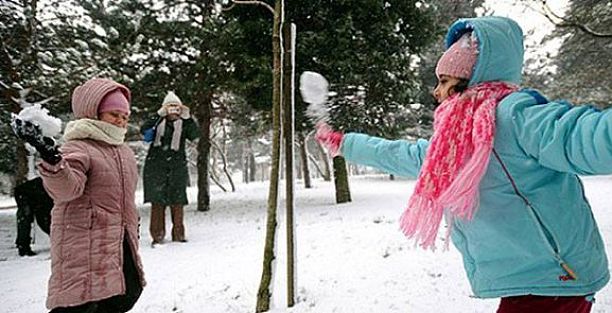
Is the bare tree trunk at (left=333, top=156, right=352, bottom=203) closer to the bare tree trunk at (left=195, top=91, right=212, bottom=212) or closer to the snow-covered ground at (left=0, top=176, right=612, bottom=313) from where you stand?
the snow-covered ground at (left=0, top=176, right=612, bottom=313)

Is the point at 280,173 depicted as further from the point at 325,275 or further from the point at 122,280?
the point at 122,280

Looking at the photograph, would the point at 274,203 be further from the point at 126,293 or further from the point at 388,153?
the point at 388,153

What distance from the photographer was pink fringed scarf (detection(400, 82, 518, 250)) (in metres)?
1.46

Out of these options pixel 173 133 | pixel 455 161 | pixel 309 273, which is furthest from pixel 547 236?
pixel 173 133

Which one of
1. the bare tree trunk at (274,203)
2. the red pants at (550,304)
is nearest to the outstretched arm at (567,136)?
the red pants at (550,304)

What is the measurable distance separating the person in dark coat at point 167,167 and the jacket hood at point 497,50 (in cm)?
636

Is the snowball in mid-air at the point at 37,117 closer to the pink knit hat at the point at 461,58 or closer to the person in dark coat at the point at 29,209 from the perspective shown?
the pink knit hat at the point at 461,58

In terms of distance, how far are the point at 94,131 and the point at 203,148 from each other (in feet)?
32.5

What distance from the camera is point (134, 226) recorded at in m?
2.87

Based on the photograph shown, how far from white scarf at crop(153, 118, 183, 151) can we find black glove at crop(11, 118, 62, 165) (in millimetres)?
A: 5274

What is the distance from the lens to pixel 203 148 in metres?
12.5

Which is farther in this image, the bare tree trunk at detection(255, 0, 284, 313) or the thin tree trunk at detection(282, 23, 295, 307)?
the thin tree trunk at detection(282, 23, 295, 307)

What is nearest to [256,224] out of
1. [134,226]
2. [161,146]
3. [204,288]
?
[161,146]

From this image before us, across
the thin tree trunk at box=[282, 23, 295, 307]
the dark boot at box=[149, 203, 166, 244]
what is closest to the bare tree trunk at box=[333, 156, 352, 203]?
the dark boot at box=[149, 203, 166, 244]
